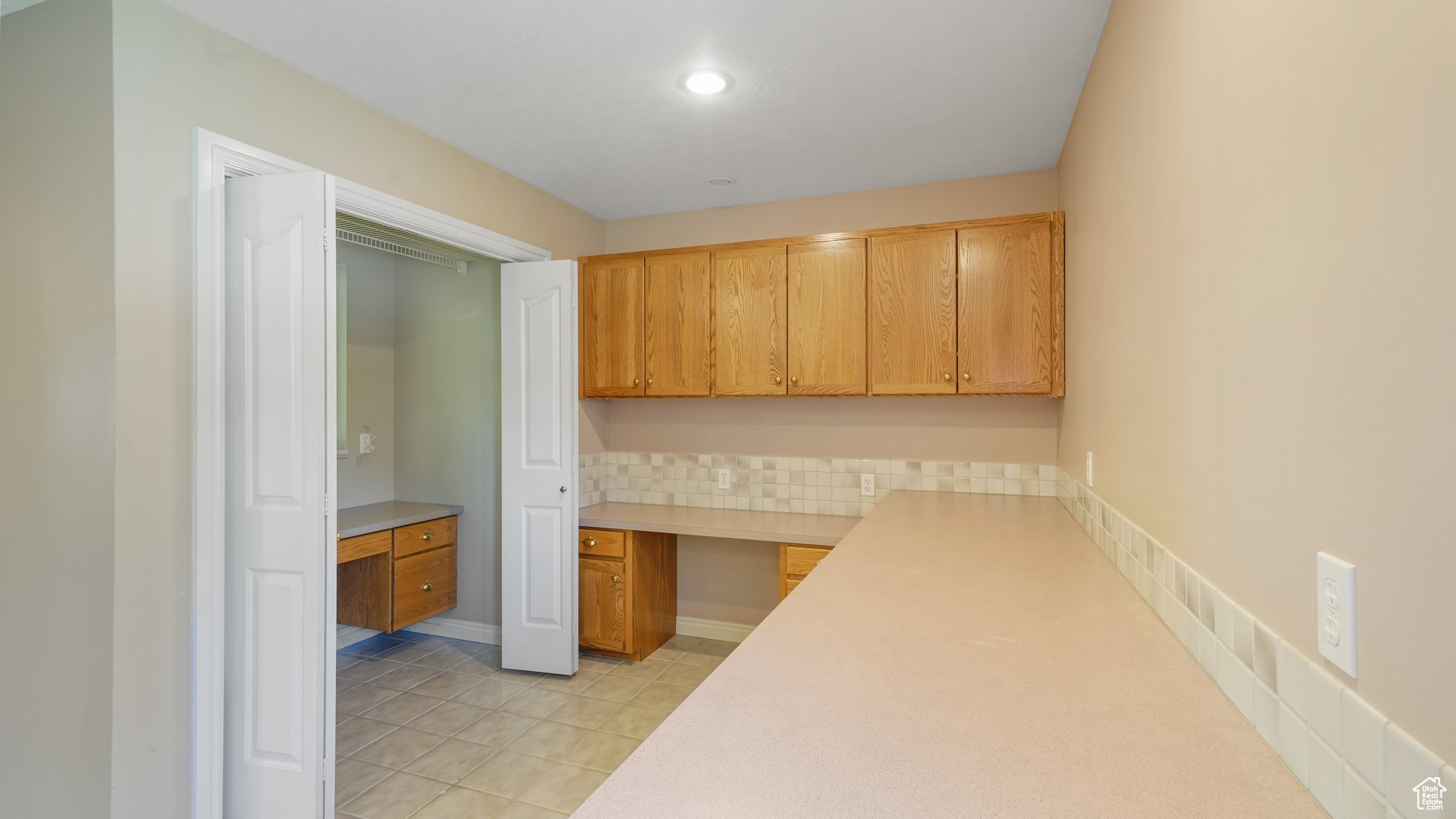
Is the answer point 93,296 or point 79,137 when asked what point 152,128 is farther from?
point 93,296

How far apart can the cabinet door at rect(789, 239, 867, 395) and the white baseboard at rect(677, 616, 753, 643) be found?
148 centimetres

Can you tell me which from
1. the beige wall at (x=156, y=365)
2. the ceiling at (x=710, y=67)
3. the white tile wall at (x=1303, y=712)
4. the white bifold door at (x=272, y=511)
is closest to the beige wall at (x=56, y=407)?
the beige wall at (x=156, y=365)

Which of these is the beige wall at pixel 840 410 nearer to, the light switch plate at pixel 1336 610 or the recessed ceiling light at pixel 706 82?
the recessed ceiling light at pixel 706 82

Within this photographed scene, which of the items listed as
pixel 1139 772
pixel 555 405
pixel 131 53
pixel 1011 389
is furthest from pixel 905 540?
pixel 131 53

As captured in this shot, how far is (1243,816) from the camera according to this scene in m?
0.71

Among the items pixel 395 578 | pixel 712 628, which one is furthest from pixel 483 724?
pixel 712 628

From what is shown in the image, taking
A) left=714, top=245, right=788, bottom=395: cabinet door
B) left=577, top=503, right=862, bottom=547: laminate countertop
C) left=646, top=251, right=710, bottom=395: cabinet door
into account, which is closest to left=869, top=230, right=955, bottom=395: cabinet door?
left=714, top=245, right=788, bottom=395: cabinet door

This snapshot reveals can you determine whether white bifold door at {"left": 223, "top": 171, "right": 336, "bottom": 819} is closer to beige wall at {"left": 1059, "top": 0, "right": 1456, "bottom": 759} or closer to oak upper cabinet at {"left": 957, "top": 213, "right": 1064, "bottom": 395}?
beige wall at {"left": 1059, "top": 0, "right": 1456, "bottom": 759}

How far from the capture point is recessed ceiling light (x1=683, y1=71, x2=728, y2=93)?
2229mm

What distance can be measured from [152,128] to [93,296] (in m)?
0.50

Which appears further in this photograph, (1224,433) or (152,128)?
(152,128)

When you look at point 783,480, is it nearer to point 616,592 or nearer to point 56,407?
point 616,592

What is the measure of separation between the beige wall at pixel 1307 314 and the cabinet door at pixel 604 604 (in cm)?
263

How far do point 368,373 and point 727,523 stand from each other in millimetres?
2525
